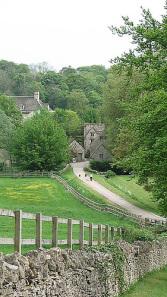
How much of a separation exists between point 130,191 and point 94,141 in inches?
2160

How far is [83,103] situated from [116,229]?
146932 millimetres

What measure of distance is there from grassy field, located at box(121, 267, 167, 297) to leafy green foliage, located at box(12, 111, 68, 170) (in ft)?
223

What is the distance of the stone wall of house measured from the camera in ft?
27.9

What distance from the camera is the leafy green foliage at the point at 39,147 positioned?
91938 millimetres

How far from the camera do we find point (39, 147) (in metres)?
92.3

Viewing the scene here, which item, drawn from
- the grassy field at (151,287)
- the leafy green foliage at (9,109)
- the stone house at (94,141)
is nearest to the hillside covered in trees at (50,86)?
the stone house at (94,141)

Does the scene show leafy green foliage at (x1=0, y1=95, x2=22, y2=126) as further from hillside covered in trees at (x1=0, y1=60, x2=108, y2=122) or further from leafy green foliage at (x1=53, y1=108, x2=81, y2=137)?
hillside covered in trees at (x1=0, y1=60, x2=108, y2=122)

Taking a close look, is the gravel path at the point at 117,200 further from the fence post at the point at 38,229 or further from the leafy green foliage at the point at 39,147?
the fence post at the point at 38,229

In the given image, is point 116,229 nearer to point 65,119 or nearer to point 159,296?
point 159,296

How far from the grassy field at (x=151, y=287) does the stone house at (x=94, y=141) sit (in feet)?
301

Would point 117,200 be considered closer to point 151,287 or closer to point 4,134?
point 4,134

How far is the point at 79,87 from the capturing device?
189 m

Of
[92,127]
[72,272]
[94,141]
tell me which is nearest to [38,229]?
[72,272]

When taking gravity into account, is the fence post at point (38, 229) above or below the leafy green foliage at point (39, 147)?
below
